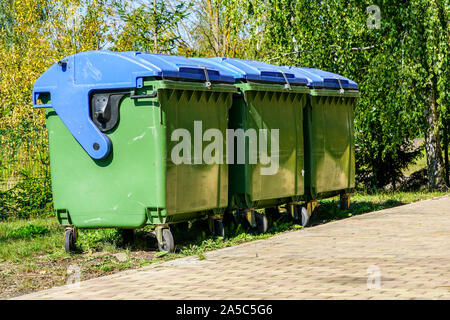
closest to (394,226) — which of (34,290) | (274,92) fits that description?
(274,92)

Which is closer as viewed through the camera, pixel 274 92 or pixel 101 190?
pixel 101 190

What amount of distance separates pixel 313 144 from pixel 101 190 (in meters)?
3.99

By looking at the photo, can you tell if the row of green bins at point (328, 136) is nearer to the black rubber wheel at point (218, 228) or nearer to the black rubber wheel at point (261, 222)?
the black rubber wheel at point (261, 222)

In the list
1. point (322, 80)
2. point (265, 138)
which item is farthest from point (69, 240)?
point (322, 80)

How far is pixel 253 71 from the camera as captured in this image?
34.8 ft

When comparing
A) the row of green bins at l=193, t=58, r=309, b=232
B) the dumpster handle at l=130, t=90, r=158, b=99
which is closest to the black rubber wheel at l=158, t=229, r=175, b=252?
the dumpster handle at l=130, t=90, r=158, b=99

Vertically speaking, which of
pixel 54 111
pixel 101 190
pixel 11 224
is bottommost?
pixel 11 224

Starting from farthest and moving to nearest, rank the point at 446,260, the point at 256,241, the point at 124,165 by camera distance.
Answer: the point at 256,241 < the point at 124,165 < the point at 446,260

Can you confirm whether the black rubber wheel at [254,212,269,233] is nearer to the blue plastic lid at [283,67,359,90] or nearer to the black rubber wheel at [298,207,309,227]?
the black rubber wheel at [298,207,309,227]

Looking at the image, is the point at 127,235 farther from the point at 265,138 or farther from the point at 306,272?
the point at 306,272

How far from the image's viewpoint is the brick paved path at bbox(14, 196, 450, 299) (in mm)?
6398

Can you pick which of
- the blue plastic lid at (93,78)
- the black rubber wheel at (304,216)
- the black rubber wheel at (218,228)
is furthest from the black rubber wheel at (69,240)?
the black rubber wheel at (304,216)

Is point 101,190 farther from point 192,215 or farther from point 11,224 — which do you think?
point 11,224
